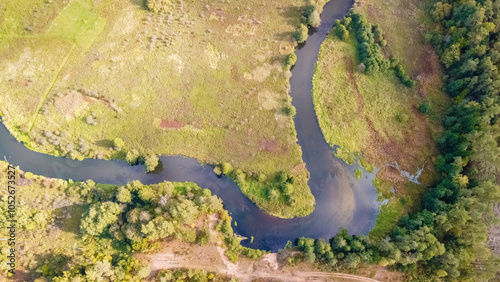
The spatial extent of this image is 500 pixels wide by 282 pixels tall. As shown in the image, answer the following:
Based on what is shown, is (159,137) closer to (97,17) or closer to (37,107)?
(37,107)

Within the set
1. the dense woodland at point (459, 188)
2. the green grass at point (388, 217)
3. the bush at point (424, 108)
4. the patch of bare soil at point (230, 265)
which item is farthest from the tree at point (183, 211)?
the bush at point (424, 108)

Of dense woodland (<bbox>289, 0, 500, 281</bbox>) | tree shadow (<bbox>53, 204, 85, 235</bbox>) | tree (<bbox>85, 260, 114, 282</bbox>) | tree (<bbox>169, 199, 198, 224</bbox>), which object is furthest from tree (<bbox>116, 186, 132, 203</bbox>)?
dense woodland (<bbox>289, 0, 500, 281</bbox>)

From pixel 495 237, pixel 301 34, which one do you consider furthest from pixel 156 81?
pixel 495 237

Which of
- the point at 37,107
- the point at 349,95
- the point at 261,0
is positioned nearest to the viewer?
the point at 37,107

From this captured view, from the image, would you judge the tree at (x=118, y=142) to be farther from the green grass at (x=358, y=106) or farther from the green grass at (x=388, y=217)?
the green grass at (x=388, y=217)

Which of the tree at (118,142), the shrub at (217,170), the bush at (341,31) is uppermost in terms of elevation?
the bush at (341,31)

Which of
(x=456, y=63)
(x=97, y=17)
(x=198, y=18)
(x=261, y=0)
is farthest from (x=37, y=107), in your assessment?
(x=456, y=63)
